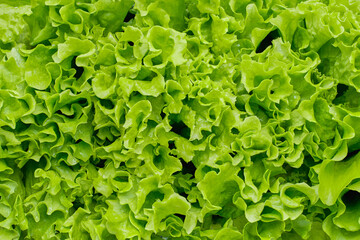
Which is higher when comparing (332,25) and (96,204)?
(332,25)

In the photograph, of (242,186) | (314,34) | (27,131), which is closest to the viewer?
(242,186)

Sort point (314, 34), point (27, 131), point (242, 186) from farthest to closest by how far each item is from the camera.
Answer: point (314, 34) < point (27, 131) < point (242, 186)

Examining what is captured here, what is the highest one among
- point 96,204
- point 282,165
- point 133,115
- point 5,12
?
point 5,12

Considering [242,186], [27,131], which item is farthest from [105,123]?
[242,186]

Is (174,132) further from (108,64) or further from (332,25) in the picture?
(332,25)

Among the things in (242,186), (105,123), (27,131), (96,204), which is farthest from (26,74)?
(242,186)

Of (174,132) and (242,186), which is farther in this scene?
(174,132)
